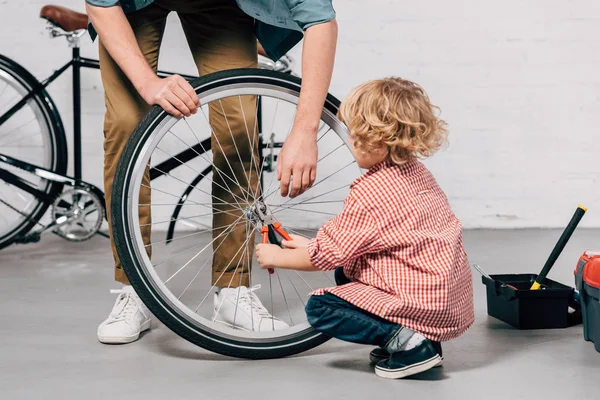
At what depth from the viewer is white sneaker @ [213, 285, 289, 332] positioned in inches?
70.4

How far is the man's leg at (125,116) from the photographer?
175 centimetres

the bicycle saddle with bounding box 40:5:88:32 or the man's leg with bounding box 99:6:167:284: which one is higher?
the bicycle saddle with bounding box 40:5:88:32

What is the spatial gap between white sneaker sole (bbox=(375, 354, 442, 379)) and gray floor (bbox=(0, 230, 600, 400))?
0.02 meters

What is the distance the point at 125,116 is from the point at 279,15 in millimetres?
424

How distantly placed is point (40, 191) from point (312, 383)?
5.78 feet

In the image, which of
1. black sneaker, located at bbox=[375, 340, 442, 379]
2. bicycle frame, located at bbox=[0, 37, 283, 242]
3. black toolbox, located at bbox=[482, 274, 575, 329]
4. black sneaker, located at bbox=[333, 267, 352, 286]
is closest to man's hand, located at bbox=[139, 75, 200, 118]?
black sneaker, located at bbox=[333, 267, 352, 286]

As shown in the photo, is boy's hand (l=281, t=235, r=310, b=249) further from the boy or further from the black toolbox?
the black toolbox

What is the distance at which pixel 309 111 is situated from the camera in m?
1.58

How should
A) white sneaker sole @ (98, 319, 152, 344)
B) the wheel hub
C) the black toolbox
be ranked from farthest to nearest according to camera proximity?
1. the wheel hub
2. the black toolbox
3. white sneaker sole @ (98, 319, 152, 344)

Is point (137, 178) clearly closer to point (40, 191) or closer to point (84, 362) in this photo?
point (84, 362)

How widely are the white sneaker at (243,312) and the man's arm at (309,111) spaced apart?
1.20 ft

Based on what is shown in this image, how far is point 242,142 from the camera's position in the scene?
71.7 inches

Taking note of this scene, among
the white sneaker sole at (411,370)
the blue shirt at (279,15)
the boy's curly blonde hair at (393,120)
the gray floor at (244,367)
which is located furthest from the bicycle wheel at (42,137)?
the white sneaker sole at (411,370)

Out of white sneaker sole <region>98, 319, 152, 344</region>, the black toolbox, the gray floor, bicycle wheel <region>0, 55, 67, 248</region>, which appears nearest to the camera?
the gray floor
